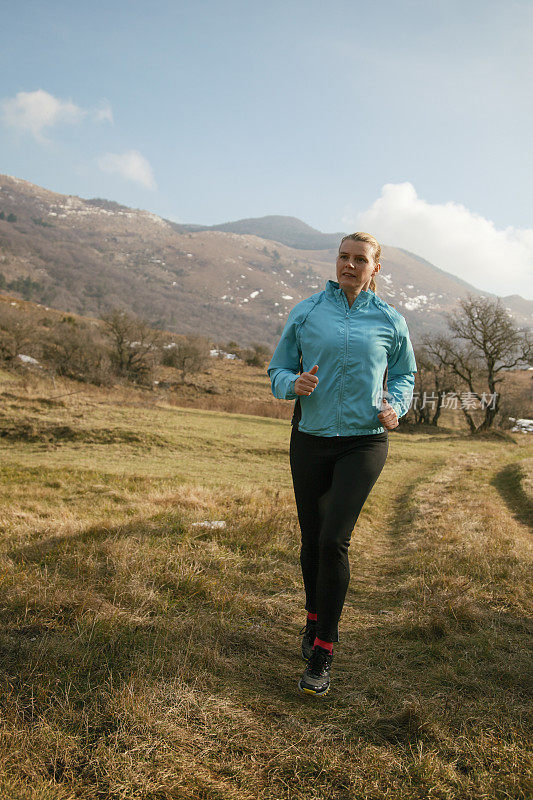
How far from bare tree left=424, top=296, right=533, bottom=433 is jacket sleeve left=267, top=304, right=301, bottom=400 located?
3267cm

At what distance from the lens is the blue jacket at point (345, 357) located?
9.64 feet

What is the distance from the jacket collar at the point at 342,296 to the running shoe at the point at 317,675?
214cm

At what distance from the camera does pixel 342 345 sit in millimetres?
2967

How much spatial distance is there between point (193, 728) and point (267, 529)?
371 centimetres

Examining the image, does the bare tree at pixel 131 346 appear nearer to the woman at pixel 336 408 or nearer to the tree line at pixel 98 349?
the tree line at pixel 98 349

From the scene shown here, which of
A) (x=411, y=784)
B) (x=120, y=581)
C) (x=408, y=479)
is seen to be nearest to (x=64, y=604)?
(x=120, y=581)

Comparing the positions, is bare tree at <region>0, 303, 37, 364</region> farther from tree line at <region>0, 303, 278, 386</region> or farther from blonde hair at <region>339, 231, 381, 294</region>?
blonde hair at <region>339, 231, 381, 294</region>

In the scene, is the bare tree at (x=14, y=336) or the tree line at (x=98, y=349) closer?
the bare tree at (x=14, y=336)

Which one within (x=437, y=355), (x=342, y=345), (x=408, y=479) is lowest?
(x=408, y=479)

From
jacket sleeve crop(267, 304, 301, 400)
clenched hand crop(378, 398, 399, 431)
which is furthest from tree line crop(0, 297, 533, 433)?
clenched hand crop(378, 398, 399, 431)

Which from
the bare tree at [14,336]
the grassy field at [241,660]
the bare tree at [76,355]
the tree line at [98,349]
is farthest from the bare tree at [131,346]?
the grassy field at [241,660]

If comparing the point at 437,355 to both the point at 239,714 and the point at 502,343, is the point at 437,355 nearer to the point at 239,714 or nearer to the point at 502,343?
the point at 502,343

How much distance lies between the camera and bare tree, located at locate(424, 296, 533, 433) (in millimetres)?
32625

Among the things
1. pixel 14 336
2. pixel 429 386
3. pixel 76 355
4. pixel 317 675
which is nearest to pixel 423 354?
pixel 429 386
